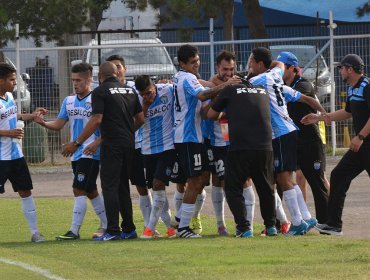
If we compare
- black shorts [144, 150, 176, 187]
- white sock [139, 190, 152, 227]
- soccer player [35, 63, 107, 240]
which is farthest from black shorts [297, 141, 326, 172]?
soccer player [35, 63, 107, 240]

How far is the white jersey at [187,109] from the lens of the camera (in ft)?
47.0

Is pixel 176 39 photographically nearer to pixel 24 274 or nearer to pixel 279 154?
pixel 279 154

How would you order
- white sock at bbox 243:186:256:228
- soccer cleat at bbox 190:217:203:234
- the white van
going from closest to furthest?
white sock at bbox 243:186:256:228
soccer cleat at bbox 190:217:203:234
the white van

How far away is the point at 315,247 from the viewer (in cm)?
1273

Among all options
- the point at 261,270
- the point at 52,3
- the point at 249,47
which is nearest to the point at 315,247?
the point at 261,270

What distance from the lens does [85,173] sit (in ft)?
47.9

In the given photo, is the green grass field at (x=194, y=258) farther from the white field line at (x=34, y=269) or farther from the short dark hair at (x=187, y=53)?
the short dark hair at (x=187, y=53)

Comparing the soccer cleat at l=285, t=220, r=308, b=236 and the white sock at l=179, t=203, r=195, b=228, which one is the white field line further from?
the soccer cleat at l=285, t=220, r=308, b=236

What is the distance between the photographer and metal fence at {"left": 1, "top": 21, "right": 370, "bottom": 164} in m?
26.1

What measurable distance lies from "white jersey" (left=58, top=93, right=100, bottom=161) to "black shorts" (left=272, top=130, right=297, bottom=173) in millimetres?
2188

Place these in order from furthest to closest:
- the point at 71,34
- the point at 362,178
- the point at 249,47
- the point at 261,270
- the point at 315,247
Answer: the point at 71,34 < the point at 249,47 < the point at 362,178 < the point at 315,247 < the point at 261,270

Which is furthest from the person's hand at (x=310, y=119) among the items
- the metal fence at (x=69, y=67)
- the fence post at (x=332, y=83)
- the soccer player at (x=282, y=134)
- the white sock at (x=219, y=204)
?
the metal fence at (x=69, y=67)

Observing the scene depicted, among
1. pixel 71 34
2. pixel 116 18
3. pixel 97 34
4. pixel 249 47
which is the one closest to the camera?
pixel 249 47

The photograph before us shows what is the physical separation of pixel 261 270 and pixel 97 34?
18614mm
